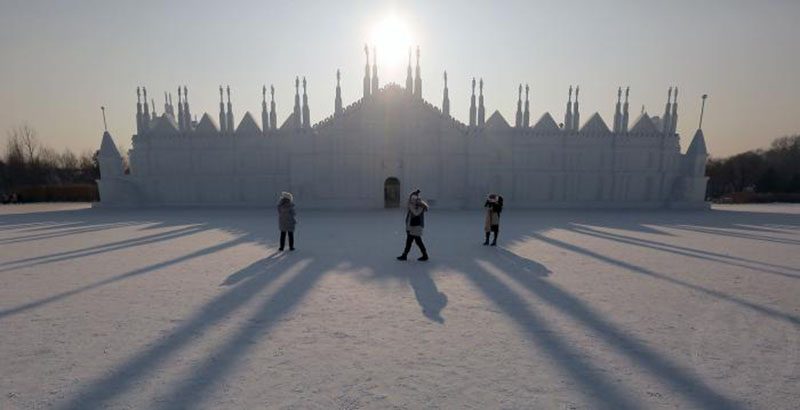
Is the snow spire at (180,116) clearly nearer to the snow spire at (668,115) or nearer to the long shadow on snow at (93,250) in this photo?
the long shadow on snow at (93,250)

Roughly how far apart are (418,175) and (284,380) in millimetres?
25805

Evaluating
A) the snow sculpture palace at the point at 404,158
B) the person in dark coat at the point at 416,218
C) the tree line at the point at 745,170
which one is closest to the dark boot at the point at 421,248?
the person in dark coat at the point at 416,218

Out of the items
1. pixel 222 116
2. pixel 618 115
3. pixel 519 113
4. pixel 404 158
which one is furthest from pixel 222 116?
pixel 618 115

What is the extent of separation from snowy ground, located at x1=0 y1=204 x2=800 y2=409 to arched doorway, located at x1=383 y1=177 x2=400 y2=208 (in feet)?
70.7

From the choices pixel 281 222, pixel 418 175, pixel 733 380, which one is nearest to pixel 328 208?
pixel 418 175

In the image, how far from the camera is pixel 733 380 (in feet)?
12.0

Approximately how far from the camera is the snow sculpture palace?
93.4 feet

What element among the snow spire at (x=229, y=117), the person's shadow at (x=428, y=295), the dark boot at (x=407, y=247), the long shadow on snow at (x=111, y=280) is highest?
the snow spire at (x=229, y=117)

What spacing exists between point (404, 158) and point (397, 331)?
2450 centimetres

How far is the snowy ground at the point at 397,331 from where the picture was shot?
3.44 m

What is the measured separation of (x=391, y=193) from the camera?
1401 inches

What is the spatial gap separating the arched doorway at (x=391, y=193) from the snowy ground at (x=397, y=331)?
21.6 metres

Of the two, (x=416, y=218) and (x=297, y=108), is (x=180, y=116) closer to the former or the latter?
(x=297, y=108)

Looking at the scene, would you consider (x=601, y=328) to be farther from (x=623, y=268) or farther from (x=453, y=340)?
(x=623, y=268)
